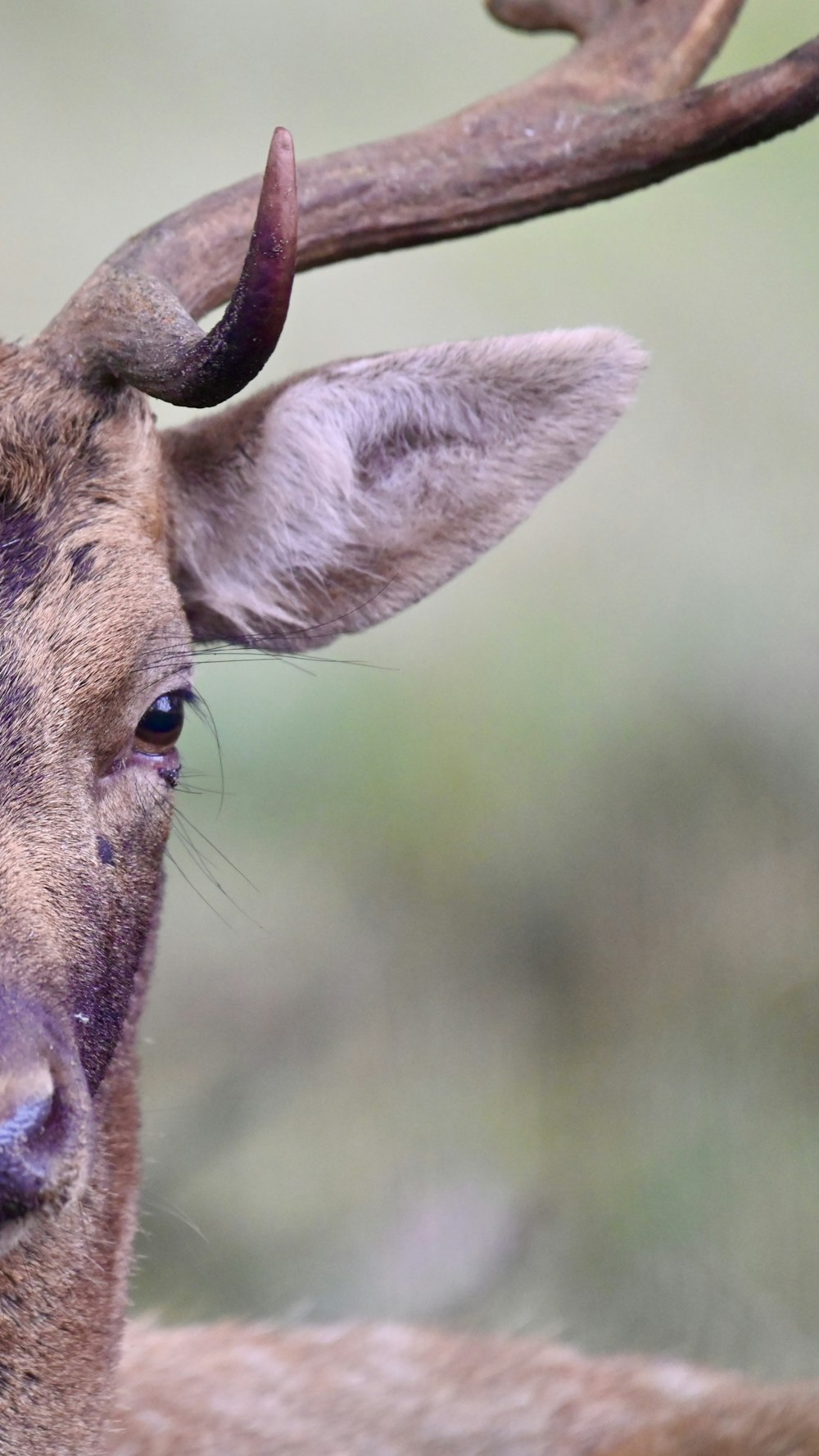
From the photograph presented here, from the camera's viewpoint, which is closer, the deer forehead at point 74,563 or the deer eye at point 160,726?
the deer forehead at point 74,563

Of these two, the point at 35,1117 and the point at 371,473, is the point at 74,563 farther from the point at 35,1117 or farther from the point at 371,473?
the point at 35,1117

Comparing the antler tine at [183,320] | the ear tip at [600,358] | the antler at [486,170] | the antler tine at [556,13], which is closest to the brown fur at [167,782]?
the ear tip at [600,358]

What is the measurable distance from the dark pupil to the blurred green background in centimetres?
217

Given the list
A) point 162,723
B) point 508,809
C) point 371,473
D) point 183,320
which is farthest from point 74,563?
point 508,809

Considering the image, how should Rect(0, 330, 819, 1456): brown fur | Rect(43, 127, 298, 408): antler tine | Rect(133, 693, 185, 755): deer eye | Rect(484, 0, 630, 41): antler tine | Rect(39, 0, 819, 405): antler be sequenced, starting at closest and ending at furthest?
1. Rect(43, 127, 298, 408): antler tine
2. Rect(0, 330, 819, 1456): brown fur
3. Rect(133, 693, 185, 755): deer eye
4. Rect(39, 0, 819, 405): antler
5. Rect(484, 0, 630, 41): antler tine

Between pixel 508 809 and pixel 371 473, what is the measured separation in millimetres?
3586

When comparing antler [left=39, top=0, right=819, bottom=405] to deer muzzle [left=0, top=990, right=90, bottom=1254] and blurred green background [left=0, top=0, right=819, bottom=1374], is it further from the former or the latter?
blurred green background [left=0, top=0, right=819, bottom=1374]

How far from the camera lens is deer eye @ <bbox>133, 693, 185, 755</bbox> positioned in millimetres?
2771

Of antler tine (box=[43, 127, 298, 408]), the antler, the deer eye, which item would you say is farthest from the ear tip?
the deer eye

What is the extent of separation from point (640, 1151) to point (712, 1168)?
0.30 meters

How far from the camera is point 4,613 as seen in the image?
8.22 ft

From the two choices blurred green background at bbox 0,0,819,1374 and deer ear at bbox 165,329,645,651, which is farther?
blurred green background at bbox 0,0,819,1374

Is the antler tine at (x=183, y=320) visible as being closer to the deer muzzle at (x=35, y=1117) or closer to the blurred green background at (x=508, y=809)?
the deer muzzle at (x=35, y=1117)

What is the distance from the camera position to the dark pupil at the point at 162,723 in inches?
109
